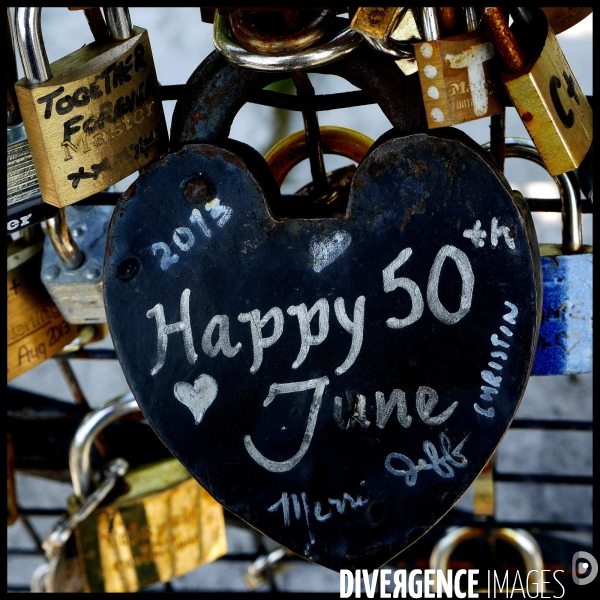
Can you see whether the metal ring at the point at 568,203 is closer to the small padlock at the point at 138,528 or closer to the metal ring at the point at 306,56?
the metal ring at the point at 306,56

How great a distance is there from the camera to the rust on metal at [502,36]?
0.57 metres

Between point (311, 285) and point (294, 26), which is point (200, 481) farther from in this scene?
point (294, 26)

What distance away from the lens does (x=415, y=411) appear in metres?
0.64

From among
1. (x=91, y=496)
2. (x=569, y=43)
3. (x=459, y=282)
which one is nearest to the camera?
(x=459, y=282)

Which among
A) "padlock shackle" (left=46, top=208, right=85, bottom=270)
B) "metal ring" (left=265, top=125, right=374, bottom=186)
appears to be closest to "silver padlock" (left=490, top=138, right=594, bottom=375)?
"metal ring" (left=265, top=125, right=374, bottom=186)

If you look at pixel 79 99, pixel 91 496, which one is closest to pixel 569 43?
pixel 91 496

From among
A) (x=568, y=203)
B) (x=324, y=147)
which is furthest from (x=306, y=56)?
(x=568, y=203)

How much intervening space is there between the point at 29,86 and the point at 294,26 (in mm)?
197

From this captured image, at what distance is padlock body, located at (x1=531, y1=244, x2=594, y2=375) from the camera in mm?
799

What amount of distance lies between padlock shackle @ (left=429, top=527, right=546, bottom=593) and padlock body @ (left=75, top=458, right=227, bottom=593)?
0.30m

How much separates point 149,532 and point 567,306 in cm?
65

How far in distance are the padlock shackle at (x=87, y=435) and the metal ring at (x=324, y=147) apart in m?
0.37

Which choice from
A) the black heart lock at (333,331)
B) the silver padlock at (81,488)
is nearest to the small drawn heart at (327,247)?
the black heart lock at (333,331)
